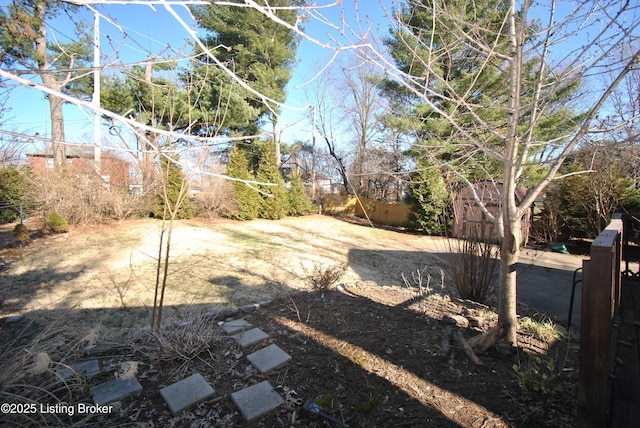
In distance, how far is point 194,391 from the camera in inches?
69.1

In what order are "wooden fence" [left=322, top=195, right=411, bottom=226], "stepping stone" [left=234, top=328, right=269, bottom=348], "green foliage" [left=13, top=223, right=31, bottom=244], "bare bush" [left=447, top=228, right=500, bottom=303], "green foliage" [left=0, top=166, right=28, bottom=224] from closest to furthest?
"stepping stone" [left=234, top=328, right=269, bottom=348] → "bare bush" [left=447, top=228, right=500, bottom=303] → "green foliage" [left=13, top=223, right=31, bottom=244] → "green foliage" [left=0, top=166, right=28, bottom=224] → "wooden fence" [left=322, top=195, right=411, bottom=226]

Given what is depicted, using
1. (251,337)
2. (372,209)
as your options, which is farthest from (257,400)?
(372,209)

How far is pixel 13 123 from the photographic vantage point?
16.0 ft

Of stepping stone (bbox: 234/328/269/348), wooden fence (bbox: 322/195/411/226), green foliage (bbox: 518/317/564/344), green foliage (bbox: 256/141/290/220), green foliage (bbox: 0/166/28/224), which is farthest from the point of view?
wooden fence (bbox: 322/195/411/226)

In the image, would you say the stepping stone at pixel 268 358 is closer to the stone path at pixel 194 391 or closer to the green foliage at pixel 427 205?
the stone path at pixel 194 391

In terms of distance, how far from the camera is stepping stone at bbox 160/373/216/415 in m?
1.65

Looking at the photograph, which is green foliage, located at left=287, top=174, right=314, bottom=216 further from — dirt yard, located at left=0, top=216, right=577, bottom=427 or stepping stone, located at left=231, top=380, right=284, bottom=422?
stepping stone, located at left=231, top=380, right=284, bottom=422

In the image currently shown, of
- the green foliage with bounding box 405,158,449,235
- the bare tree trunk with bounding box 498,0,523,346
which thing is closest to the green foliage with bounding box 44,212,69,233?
the bare tree trunk with bounding box 498,0,523,346

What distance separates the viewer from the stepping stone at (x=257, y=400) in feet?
5.25

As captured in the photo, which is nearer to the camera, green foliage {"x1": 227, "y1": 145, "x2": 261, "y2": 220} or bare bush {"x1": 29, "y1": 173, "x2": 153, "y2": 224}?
bare bush {"x1": 29, "y1": 173, "x2": 153, "y2": 224}

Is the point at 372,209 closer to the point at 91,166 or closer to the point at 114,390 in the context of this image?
the point at 91,166

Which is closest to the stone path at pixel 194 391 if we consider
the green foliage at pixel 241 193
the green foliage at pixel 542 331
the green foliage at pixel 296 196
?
the green foliage at pixel 542 331

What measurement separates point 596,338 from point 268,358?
74.8 inches

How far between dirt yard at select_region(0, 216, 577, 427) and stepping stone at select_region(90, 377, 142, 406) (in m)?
0.06
